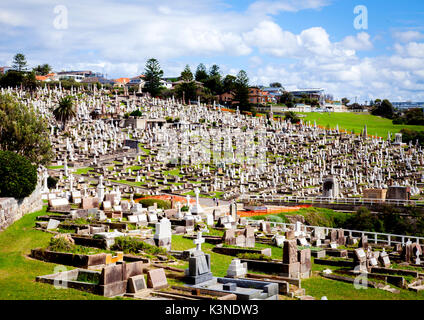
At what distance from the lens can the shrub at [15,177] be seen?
22234 mm

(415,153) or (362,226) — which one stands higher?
(415,153)

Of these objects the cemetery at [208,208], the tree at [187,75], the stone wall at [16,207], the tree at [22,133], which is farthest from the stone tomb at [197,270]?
the tree at [187,75]

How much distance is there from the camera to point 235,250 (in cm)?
1847

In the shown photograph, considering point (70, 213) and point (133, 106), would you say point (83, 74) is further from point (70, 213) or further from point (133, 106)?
point (70, 213)

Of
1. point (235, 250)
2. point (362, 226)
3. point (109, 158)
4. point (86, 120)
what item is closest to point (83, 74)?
point (86, 120)

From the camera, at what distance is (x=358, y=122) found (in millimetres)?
119312

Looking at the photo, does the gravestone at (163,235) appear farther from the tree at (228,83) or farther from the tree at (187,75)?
the tree at (187,75)

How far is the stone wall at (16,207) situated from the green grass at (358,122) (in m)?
81.3

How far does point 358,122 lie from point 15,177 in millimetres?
106862

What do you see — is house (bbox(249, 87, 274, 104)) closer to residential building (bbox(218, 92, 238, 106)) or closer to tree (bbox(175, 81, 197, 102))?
residential building (bbox(218, 92, 238, 106))

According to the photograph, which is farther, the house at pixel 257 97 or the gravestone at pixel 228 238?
the house at pixel 257 97

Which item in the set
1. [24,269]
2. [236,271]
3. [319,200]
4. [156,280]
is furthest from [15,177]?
[319,200]
